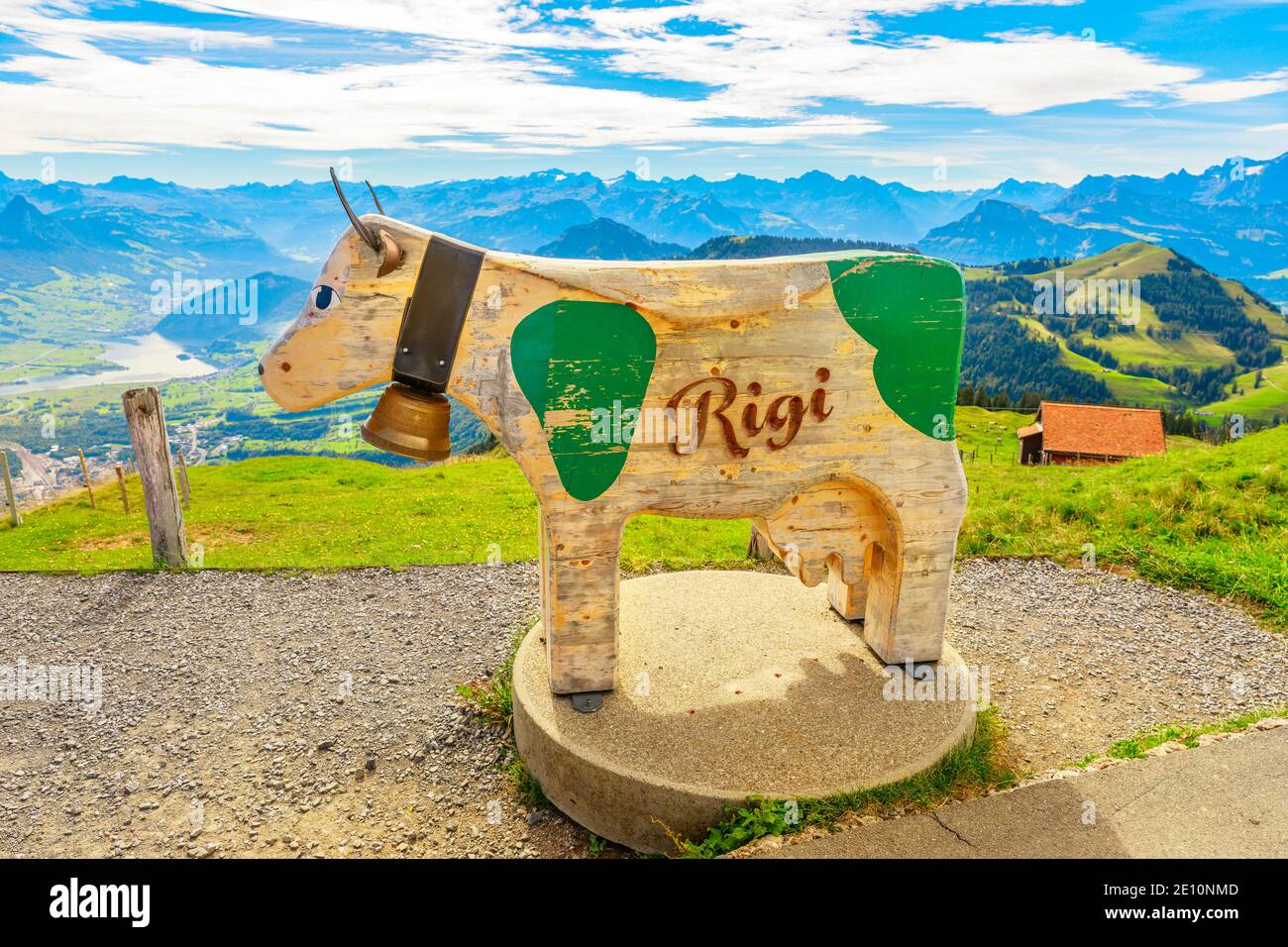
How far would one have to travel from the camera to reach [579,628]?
6.56 metres

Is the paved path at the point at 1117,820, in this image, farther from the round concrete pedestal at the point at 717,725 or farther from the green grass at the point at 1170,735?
the round concrete pedestal at the point at 717,725

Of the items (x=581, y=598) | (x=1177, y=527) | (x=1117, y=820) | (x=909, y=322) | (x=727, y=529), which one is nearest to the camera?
(x=1117, y=820)

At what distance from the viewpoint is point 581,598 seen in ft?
21.1

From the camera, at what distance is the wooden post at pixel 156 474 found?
11.9m

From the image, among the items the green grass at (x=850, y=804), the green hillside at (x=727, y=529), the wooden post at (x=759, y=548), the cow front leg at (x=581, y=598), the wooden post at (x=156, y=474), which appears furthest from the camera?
the wooden post at (x=156, y=474)

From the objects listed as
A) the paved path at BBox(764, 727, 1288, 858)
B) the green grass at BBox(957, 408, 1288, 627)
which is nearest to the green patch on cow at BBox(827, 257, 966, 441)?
the paved path at BBox(764, 727, 1288, 858)

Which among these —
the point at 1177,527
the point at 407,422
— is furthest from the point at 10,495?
the point at 1177,527

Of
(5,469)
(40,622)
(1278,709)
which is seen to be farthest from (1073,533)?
(5,469)

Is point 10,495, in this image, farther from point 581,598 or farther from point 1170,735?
point 1170,735

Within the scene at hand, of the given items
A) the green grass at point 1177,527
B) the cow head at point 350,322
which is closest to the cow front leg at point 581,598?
the cow head at point 350,322

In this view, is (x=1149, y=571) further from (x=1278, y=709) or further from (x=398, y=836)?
(x=398, y=836)

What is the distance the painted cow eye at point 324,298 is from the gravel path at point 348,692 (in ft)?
14.0

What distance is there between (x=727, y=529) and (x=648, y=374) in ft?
28.0

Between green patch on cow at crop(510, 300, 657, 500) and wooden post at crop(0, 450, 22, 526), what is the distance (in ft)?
46.3
